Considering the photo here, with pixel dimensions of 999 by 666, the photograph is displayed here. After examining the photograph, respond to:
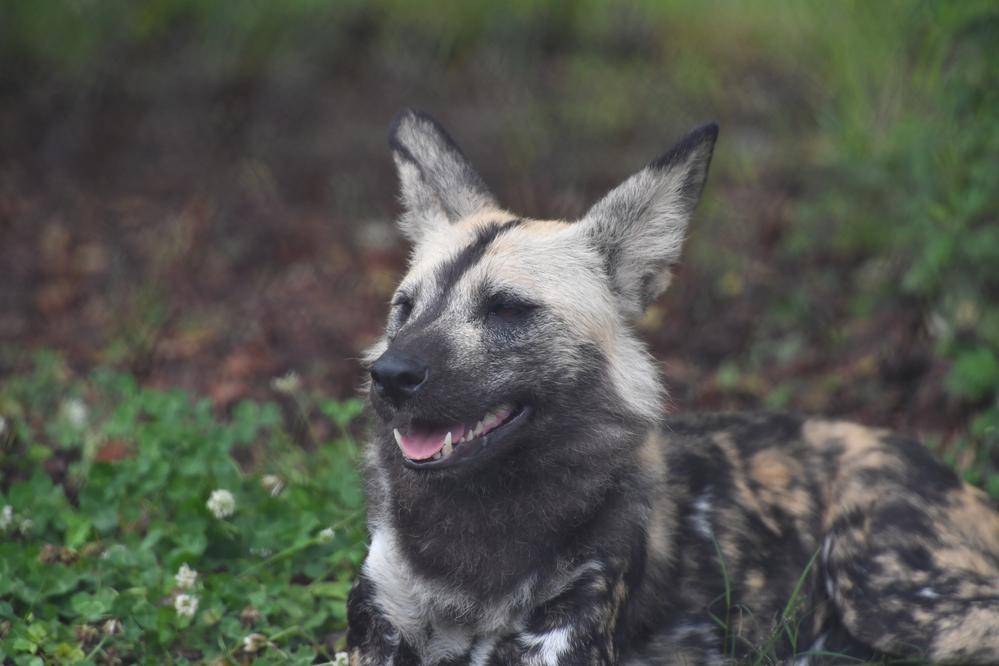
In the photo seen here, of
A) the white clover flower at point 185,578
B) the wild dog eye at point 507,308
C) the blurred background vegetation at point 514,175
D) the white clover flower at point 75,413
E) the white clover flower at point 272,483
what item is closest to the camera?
the wild dog eye at point 507,308

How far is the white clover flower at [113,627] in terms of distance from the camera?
3.39 metres

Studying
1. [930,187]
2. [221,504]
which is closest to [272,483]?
[221,504]

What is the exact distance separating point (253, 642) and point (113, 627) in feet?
1.32

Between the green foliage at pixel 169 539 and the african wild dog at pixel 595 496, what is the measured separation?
1.67 feet

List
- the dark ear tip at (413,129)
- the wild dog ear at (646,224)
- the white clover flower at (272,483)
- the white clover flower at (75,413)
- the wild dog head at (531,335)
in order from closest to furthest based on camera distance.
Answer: the wild dog head at (531,335), the wild dog ear at (646,224), the dark ear tip at (413,129), the white clover flower at (272,483), the white clover flower at (75,413)

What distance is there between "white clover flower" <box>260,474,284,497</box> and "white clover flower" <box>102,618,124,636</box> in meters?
0.81

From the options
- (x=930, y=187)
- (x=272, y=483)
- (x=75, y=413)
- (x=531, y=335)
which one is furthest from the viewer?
(x=930, y=187)

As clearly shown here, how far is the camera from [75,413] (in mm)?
4727

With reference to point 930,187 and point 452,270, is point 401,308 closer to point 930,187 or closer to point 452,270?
point 452,270

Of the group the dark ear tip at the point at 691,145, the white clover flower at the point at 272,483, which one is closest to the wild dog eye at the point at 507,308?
the dark ear tip at the point at 691,145

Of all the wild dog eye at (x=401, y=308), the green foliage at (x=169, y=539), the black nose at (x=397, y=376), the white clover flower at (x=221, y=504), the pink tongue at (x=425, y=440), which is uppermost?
the black nose at (x=397, y=376)

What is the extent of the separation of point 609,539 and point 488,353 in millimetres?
599

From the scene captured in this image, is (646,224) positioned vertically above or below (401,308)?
above

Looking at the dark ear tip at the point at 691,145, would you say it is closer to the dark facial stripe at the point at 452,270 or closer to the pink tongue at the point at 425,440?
the dark facial stripe at the point at 452,270
